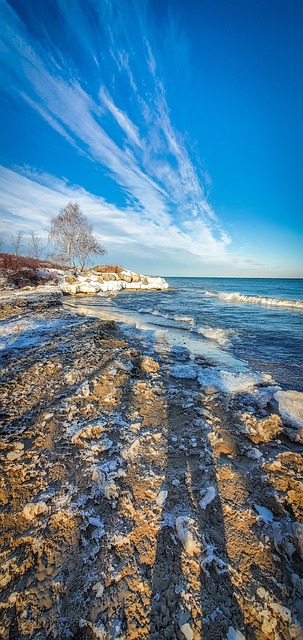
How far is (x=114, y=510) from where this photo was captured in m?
1.89

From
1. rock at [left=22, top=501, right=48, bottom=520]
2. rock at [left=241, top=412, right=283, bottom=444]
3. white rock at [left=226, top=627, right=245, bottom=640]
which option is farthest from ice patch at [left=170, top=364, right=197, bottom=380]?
white rock at [left=226, top=627, right=245, bottom=640]

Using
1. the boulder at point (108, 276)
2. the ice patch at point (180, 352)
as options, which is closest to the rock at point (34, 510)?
the ice patch at point (180, 352)

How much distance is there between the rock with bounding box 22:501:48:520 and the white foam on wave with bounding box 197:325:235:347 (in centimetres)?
653

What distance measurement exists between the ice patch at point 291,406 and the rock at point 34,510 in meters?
3.16

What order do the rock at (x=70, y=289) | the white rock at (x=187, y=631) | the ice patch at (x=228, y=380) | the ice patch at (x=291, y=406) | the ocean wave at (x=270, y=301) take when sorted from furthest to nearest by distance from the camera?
the rock at (x=70, y=289), the ocean wave at (x=270, y=301), the ice patch at (x=228, y=380), the ice patch at (x=291, y=406), the white rock at (x=187, y=631)

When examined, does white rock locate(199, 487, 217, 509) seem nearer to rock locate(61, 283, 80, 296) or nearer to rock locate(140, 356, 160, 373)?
rock locate(140, 356, 160, 373)

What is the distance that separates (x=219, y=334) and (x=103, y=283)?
19.9 m

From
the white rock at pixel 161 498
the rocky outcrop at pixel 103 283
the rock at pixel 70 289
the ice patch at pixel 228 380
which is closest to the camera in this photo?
the white rock at pixel 161 498

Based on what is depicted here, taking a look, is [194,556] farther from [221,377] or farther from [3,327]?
[3,327]

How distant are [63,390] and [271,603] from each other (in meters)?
3.14

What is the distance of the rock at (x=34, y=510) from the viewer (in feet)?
5.85

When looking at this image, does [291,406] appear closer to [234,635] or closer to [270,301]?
[234,635]

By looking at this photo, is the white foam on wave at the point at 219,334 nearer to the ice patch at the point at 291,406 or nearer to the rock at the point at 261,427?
the ice patch at the point at 291,406

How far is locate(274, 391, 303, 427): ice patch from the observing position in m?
3.32
